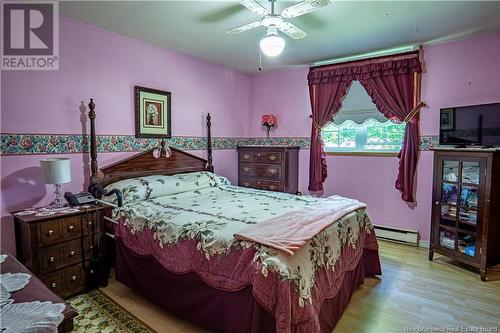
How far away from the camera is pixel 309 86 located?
4.23 meters

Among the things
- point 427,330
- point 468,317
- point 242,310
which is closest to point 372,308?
point 427,330

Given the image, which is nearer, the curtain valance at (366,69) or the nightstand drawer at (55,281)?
the nightstand drawer at (55,281)

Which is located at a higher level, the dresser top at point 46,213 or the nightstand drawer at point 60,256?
the dresser top at point 46,213

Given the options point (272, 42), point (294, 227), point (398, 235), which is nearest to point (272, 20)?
point (272, 42)

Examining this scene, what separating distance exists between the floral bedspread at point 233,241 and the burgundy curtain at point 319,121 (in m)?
1.26

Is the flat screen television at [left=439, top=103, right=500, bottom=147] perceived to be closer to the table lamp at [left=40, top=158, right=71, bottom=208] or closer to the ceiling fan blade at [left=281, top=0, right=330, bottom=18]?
the ceiling fan blade at [left=281, top=0, right=330, bottom=18]

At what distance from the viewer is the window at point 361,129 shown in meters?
3.76

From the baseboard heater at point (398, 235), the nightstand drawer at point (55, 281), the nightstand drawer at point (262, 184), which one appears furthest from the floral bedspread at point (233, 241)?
the baseboard heater at point (398, 235)

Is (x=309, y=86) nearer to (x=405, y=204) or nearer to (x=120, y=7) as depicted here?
(x=405, y=204)

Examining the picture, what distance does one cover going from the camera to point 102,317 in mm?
2100

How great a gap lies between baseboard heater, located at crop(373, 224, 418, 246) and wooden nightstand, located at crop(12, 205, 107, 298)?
329cm

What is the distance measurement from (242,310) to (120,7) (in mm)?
2559

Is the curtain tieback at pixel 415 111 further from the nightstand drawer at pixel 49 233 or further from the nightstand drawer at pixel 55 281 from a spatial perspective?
the nightstand drawer at pixel 55 281

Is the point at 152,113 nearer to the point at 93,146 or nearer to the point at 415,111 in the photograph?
the point at 93,146
